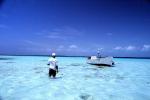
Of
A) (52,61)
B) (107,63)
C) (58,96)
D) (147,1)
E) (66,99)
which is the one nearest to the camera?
(147,1)

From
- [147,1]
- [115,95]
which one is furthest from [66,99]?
[147,1]

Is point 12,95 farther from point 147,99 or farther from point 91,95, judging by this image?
point 147,99

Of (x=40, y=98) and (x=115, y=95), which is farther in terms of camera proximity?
(x=115, y=95)

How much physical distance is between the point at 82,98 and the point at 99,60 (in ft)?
69.3

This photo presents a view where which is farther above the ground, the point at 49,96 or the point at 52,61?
the point at 52,61

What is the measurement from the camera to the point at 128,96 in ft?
26.3

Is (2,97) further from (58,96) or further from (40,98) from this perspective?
(58,96)

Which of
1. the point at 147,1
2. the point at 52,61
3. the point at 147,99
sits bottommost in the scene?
the point at 147,99

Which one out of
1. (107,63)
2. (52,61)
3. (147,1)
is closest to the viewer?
(147,1)

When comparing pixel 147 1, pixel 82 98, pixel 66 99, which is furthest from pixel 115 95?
pixel 147 1

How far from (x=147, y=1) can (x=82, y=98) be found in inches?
226

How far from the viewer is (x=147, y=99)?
25.0 feet

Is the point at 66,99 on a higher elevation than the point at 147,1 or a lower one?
lower

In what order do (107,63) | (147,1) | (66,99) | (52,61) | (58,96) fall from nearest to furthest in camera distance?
(147,1)
(66,99)
(58,96)
(52,61)
(107,63)
